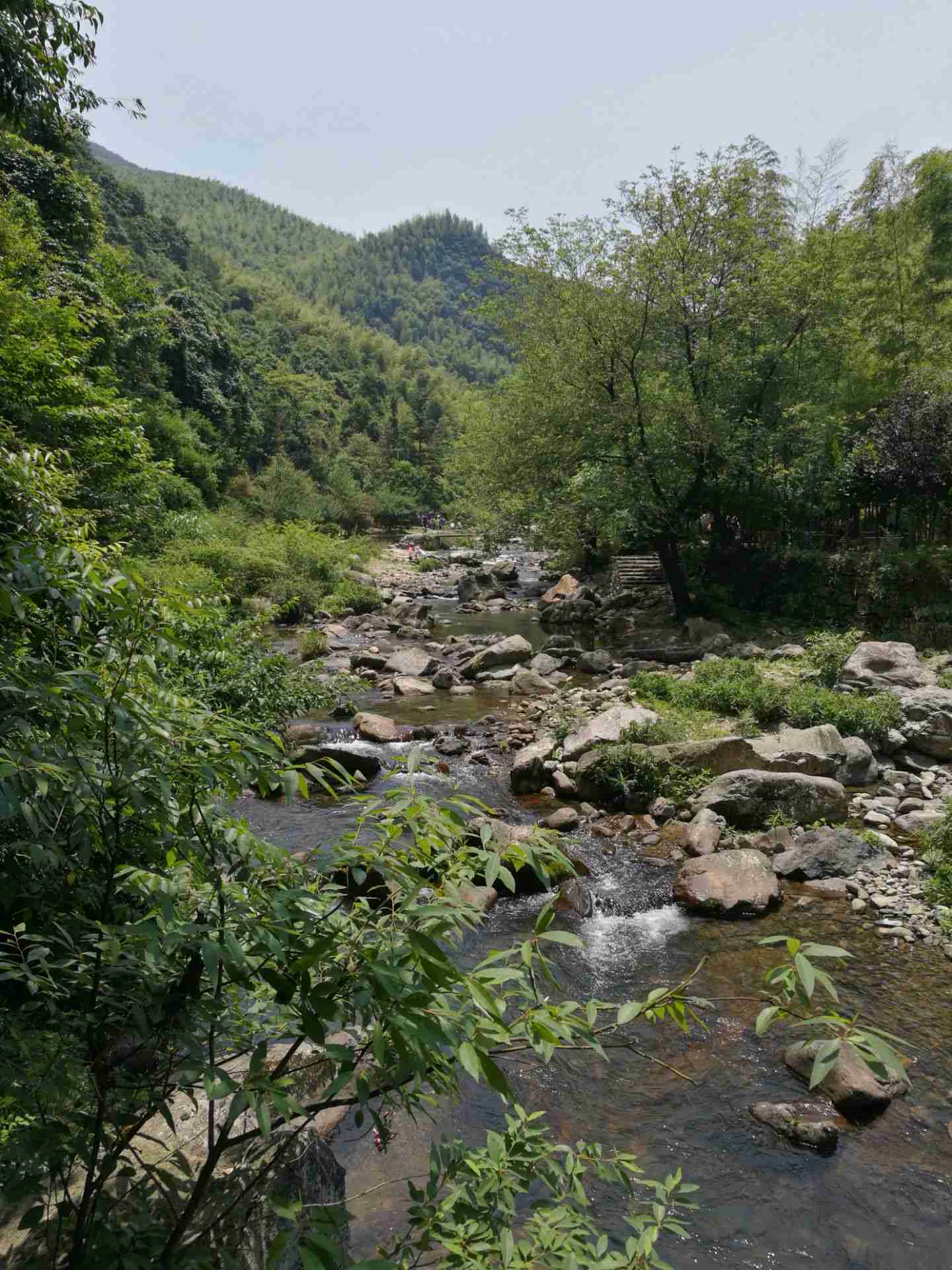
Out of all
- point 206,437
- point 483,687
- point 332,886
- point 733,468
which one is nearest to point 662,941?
point 332,886

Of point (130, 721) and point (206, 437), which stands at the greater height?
point (206, 437)

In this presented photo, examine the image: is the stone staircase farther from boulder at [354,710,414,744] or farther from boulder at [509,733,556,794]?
boulder at [509,733,556,794]

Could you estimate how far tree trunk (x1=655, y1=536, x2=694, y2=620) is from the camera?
19250 millimetres

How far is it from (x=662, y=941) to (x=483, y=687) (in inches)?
362

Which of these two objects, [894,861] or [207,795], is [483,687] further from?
[207,795]

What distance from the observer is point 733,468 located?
17.7 metres

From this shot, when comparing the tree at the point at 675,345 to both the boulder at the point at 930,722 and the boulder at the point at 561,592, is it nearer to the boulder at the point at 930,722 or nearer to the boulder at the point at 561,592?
the boulder at the point at 561,592

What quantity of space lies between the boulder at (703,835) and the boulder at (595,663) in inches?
292

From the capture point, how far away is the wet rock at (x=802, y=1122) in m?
4.29

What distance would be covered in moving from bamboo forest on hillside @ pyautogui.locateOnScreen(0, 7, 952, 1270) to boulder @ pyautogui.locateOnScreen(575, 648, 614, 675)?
0.13 metres

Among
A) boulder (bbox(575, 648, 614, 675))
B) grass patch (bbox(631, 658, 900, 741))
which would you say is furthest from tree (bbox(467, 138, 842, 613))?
grass patch (bbox(631, 658, 900, 741))

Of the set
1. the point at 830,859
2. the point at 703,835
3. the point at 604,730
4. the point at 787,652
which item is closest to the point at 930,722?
the point at 830,859

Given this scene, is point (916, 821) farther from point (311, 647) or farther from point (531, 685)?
point (311, 647)

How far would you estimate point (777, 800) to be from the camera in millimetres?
8672
